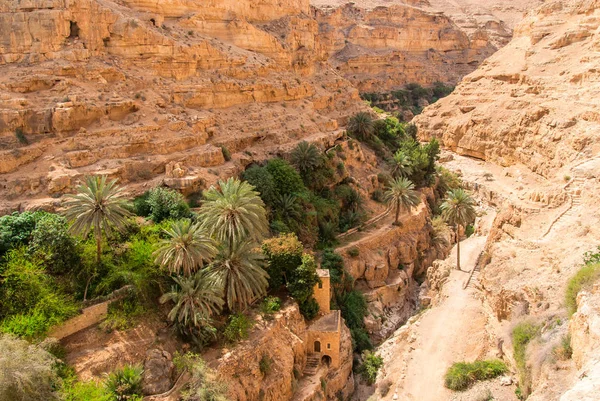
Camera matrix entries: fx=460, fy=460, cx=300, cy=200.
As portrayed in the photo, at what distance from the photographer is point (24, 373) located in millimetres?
16062

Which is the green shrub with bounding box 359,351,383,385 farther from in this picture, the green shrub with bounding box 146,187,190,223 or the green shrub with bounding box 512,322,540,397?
the green shrub with bounding box 146,187,190,223

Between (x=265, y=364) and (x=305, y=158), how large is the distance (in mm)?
18050

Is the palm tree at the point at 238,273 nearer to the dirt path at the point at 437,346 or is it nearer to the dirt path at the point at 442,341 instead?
the dirt path at the point at 437,346

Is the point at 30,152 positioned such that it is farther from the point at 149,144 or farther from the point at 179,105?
the point at 179,105

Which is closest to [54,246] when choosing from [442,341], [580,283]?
[442,341]

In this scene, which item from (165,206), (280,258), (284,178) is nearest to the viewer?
(165,206)

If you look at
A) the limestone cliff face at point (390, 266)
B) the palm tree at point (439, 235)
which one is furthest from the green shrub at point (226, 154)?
the palm tree at point (439, 235)

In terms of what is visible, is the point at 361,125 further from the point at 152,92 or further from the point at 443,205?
the point at 152,92

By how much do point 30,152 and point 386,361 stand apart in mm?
23892

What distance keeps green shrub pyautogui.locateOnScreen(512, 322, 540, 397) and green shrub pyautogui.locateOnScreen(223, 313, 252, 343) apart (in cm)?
1242

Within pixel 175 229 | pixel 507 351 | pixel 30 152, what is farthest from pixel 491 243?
pixel 30 152

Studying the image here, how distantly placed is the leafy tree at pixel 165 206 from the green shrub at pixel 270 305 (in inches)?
260

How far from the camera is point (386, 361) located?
90.2ft

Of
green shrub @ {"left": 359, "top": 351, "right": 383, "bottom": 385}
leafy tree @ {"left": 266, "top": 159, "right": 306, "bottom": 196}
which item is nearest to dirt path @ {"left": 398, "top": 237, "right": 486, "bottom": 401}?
green shrub @ {"left": 359, "top": 351, "right": 383, "bottom": 385}
